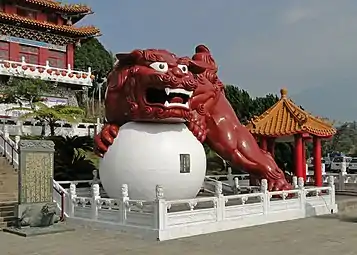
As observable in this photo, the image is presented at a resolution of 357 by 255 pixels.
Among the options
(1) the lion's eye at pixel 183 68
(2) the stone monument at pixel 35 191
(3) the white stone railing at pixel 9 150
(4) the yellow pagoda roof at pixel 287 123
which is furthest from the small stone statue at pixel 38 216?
(4) the yellow pagoda roof at pixel 287 123

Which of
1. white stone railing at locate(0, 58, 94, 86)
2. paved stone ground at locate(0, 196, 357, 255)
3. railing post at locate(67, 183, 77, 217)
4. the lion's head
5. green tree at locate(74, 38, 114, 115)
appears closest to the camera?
paved stone ground at locate(0, 196, 357, 255)

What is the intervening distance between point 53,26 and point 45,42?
140 centimetres

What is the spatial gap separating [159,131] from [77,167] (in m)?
8.14

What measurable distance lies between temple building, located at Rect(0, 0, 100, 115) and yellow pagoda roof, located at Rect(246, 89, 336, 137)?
16713mm

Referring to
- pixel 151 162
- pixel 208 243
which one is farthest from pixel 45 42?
pixel 208 243

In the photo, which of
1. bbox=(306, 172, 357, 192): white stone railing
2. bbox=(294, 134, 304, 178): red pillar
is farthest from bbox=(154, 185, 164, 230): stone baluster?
bbox=(306, 172, 357, 192): white stone railing

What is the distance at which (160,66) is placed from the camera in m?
11.5

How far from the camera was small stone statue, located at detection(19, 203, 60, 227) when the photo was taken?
10797 millimetres

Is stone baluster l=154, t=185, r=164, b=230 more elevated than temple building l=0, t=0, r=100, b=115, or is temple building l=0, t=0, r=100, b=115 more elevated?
temple building l=0, t=0, r=100, b=115

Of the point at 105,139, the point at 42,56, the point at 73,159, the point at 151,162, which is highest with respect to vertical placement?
the point at 42,56

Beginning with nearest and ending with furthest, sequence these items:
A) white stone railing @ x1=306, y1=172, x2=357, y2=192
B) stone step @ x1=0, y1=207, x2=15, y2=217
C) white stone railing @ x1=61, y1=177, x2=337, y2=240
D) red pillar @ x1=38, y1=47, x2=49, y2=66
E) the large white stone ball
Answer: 1. white stone railing @ x1=61, y1=177, x2=337, y2=240
2. the large white stone ball
3. stone step @ x1=0, y1=207, x2=15, y2=217
4. white stone railing @ x1=306, y1=172, x2=357, y2=192
5. red pillar @ x1=38, y1=47, x2=49, y2=66

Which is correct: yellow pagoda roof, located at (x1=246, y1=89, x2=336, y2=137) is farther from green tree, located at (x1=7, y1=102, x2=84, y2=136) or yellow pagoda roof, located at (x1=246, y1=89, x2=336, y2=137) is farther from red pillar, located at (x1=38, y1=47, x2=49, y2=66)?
red pillar, located at (x1=38, y1=47, x2=49, y2=66)

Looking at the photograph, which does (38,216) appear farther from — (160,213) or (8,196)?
(8,196)

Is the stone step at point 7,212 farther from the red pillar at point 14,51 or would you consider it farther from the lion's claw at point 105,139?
the red pillar at point 14,51
